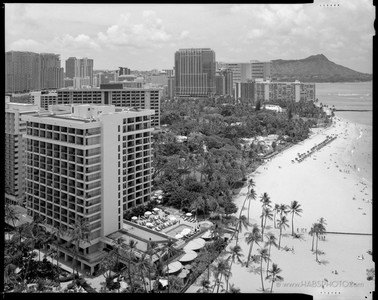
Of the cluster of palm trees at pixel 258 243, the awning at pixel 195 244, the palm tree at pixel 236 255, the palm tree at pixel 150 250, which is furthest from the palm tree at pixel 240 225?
the palm tree at pixel 150 250

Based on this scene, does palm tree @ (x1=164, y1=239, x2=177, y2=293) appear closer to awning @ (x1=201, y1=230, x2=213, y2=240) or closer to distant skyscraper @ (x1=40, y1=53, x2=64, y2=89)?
awning @ (x1=201, y1=230, x2=213, y2=240)

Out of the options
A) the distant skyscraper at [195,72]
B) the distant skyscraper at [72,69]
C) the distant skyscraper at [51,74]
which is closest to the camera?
the distant skyscraper at [51,74]

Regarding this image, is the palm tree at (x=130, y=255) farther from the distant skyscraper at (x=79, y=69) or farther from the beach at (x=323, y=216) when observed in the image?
the distant skyscraper at (x=79, y=69)

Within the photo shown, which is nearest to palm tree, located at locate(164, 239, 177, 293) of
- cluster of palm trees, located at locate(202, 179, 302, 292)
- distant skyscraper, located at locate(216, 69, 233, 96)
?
cluster of palm trees, located at locate(202, 179, 302, 292)

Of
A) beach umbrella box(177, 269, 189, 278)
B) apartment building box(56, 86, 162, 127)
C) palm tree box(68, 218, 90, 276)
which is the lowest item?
beach umbrella box(177, 269, 189, 278)

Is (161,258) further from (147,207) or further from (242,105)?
(242,105)

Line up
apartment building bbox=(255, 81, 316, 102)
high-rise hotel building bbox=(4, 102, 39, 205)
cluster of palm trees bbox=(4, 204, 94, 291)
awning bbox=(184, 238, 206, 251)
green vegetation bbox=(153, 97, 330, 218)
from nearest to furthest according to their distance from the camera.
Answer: cluster of palm trees bbox=(4, 204, 94, 291)
awning bbox=(184, 238, 206, 251)
high-rise hotel building bbox=(4, 102, 39, 205)
green vegetation bbox=(153, 97, 330, 218)
apartment building bbox=(255, 81, 316, 102)

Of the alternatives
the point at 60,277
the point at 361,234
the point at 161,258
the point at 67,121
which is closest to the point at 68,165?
the point at 67,121
